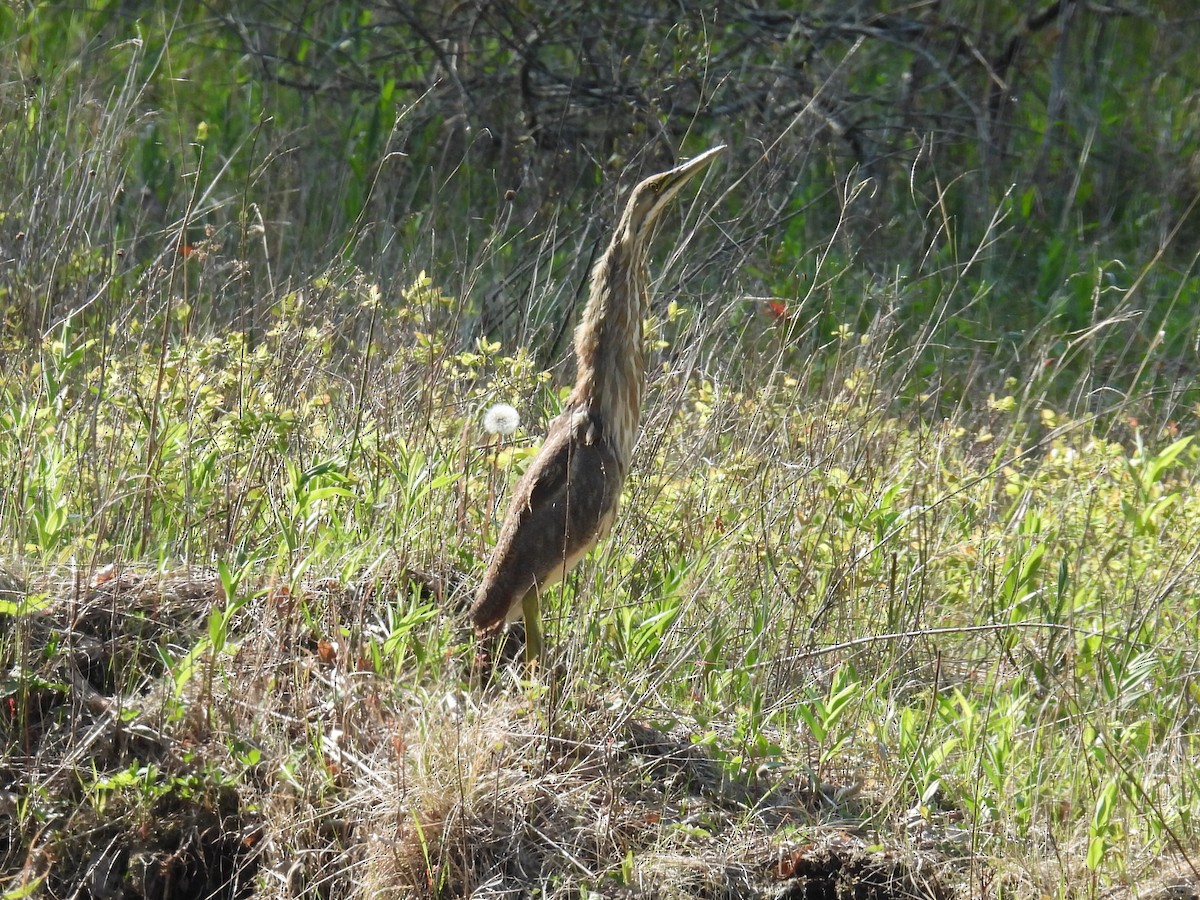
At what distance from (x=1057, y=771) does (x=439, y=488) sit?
1.78m

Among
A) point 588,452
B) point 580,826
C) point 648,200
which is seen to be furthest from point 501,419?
point 580,826

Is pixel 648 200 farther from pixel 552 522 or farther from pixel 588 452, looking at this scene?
pixel 552 522

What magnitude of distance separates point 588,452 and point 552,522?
0.21 meters

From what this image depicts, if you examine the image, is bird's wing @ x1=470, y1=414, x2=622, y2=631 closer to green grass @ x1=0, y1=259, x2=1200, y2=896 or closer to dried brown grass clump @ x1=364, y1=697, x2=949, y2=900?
green grass @ x1=0, y1=259, x2=1200, y2=896

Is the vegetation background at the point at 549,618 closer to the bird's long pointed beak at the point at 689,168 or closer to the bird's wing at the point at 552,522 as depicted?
the bird's wing at the point at 552,522

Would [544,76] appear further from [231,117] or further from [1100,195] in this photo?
[1100,195]

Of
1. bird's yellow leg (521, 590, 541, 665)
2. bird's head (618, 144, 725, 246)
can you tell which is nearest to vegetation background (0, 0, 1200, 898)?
bird's yellow leg (521, 590, 541, 665)

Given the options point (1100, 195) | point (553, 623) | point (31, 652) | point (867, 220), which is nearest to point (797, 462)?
point (553, 623)

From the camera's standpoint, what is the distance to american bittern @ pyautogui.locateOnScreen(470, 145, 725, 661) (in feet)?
12.4

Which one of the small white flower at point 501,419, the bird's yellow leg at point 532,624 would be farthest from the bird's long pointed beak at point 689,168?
the bird's yellow leg at point 532,624

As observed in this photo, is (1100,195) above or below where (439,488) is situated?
A: below

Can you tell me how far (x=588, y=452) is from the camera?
12.7ft

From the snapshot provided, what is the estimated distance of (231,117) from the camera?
853cm

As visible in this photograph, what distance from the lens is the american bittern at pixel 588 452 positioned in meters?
3.77
